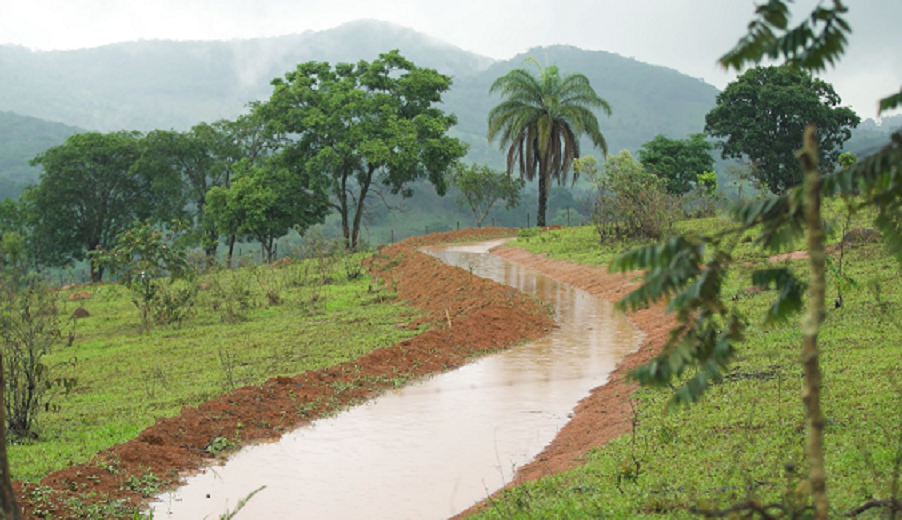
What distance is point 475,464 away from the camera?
23.2ft

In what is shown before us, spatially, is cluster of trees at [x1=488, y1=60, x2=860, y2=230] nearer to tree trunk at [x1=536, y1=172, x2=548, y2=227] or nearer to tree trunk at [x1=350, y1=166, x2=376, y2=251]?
tree trunk at [x1=536, y1=172, x2=548, y2=227]

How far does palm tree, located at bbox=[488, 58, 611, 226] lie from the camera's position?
36406 millimetres

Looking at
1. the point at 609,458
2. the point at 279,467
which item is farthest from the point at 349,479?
the point at 609,458

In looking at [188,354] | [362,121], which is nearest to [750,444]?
[188,354]

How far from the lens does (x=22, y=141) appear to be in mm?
98188

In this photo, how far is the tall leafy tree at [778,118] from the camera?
41.3 meters

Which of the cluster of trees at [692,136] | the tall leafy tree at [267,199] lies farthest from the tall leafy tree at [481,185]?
the tall leafy tree at [267,199]

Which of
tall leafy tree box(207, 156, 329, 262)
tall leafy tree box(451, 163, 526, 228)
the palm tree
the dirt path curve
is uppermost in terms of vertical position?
the palm tree

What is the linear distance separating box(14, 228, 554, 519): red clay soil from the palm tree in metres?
20.3

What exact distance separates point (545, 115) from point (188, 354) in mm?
26214

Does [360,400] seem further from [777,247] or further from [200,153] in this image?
[200,153]

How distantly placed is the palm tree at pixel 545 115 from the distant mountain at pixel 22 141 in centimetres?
5547

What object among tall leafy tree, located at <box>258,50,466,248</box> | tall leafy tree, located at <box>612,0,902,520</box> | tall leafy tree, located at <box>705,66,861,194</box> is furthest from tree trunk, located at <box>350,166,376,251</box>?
tall leafy tree, located at <box>612,0,902,520</box>

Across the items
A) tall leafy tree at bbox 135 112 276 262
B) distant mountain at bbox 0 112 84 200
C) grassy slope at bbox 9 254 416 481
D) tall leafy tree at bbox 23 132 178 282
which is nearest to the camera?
grassy slope at bbox 9 254 416 481
